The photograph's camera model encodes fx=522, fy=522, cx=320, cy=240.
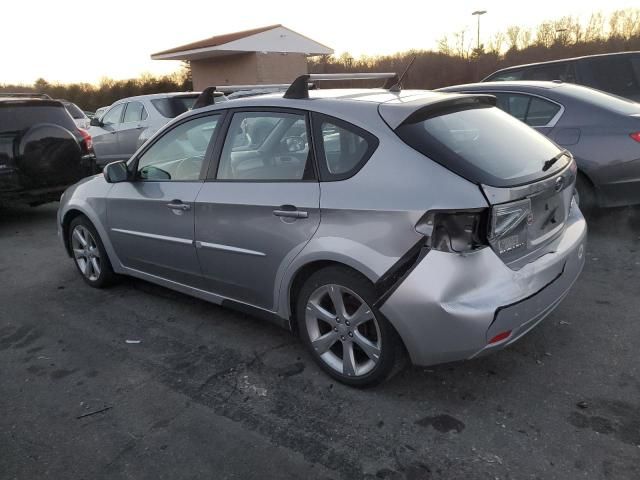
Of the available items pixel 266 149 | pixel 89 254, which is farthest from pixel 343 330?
pixel 89 254

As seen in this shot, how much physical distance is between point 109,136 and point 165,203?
8.75 metres

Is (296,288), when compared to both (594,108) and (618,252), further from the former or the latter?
(594,108)

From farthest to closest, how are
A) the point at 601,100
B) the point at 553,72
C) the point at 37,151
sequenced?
1. the point at 553,72
2. the point at 37,151
3. the point at 601,100

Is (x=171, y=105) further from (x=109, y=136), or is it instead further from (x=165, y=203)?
(x=165, y=203)

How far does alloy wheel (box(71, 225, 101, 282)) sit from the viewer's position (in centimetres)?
475

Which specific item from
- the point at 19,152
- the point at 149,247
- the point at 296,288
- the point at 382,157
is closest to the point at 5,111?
the point at 19,152

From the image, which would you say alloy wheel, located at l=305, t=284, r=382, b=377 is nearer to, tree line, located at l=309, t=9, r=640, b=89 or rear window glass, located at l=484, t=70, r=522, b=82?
rear window glass, located at l=484, t=70, r=522, b=82

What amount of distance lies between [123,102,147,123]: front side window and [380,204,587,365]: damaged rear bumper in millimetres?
9481

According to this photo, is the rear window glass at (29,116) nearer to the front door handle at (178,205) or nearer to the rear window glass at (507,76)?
the front door handle at (178,205)

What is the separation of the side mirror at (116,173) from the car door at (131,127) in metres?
6.91

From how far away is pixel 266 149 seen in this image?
10.8ft

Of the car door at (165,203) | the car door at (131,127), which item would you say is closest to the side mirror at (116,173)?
the car door at (165,203)

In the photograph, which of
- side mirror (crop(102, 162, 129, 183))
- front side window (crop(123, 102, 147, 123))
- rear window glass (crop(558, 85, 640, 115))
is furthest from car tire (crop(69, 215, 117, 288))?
front side window (crop(123, 102, 147, 123))

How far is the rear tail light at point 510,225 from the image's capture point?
8.18 feet
